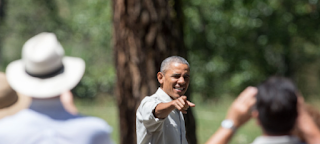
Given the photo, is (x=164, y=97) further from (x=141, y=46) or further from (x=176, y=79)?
(x=141, y=46)

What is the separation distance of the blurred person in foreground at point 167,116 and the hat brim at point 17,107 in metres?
1.13

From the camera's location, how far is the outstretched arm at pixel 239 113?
2.50 meters

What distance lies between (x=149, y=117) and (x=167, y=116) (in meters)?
0.19

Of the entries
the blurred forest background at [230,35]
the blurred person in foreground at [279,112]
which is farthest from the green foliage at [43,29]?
the blurred person in foreground at [279,112]

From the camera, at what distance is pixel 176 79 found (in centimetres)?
326

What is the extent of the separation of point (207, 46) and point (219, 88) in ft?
8.98

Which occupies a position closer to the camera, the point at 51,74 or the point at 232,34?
the point at 51,74

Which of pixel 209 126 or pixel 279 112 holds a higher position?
pixel 279 112

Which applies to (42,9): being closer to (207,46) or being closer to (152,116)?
(207,46)

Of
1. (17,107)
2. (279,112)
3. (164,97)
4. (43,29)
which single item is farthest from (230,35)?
(43,29)

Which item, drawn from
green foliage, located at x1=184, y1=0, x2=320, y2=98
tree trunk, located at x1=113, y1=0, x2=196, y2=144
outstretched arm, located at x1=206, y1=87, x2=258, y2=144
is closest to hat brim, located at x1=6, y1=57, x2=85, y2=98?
outstretched arm, located at x1=206, y1=87, x2=258, y2=144

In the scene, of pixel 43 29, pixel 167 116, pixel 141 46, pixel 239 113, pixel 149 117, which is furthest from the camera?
pixel 43 29

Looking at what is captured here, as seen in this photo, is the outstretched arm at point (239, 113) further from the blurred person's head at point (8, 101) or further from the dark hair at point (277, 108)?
the blurred person's head at point (8, 101)

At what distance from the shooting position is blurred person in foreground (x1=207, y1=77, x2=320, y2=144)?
7.77 ft
